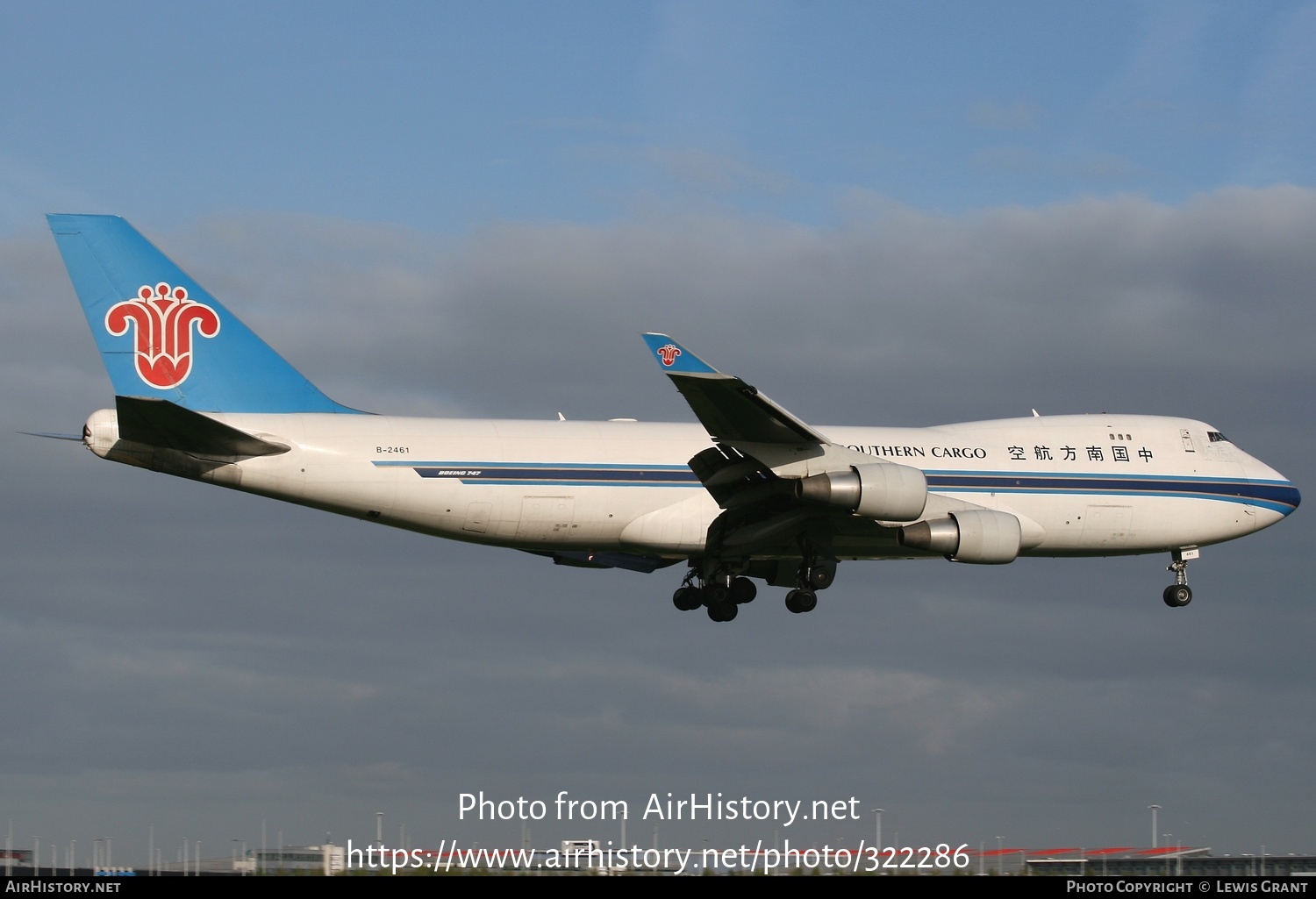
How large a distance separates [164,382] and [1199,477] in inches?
986

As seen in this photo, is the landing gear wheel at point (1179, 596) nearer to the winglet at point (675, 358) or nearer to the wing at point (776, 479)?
the wing at point (776, 479)

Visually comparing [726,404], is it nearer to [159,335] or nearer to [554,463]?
[554,463]

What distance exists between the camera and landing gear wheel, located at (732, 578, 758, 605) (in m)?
37.4

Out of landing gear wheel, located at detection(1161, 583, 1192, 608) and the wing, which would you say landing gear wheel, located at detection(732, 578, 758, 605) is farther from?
landing gear wheel, located at detection(1161, 583, 1192, 608)

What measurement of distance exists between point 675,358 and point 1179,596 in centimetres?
1712

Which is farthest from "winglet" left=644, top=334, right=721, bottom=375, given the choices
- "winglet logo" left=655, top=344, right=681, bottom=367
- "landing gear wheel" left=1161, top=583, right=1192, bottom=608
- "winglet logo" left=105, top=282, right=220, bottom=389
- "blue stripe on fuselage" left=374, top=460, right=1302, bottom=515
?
"landing gear wheel" left=1161, top=583, right=1192, bottom=608

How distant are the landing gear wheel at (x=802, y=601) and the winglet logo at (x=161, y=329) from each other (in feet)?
46.0

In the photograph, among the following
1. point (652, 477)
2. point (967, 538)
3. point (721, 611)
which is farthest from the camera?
point (721, 611)

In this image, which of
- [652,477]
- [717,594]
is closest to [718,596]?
[717,594]

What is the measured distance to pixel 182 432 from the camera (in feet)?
102

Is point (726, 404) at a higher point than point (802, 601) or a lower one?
higher

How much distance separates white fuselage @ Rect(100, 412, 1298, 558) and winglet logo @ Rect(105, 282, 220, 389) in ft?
5.73

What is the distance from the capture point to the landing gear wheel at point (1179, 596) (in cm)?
3988

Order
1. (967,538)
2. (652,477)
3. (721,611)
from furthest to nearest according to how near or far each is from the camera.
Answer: (721,611)
(652,477)
(967,538)
